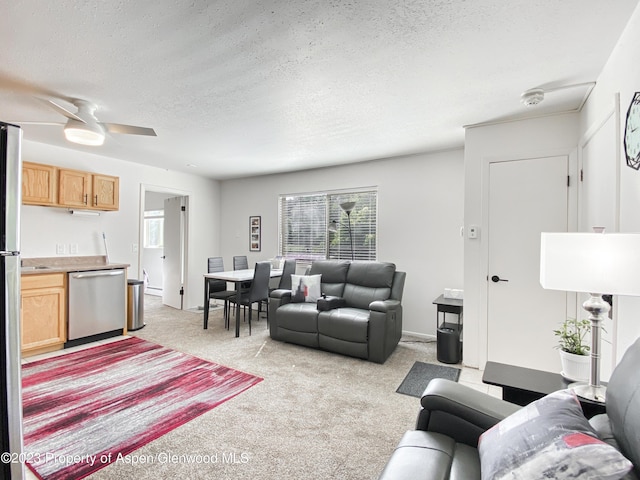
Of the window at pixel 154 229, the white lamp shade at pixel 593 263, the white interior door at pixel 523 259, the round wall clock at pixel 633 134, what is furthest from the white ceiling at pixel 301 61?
the window at pixel 154 229

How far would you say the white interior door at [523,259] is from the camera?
2859mm

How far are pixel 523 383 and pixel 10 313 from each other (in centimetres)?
252

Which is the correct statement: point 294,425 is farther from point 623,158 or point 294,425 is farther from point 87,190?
point 87,190

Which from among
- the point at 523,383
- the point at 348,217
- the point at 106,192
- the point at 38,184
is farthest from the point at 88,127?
the point at 523,383

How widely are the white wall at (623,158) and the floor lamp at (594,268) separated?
1.24ft

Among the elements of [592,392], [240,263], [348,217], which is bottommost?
[592,392]

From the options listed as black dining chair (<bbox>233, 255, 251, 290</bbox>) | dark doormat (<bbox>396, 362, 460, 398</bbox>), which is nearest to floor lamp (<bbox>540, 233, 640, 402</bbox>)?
dark doormat (<bbox>396, 362, 460, 398</bbox>)

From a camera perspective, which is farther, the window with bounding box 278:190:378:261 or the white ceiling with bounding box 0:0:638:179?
the window with bounding box 278:190:378:261

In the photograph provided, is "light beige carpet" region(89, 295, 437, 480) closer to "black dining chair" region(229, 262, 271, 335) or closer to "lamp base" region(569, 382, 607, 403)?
"black dining chair" region(229, 262, 271, 335)

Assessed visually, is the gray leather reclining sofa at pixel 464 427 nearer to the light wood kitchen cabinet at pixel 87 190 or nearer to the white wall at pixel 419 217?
the white wall at pixel 419 217

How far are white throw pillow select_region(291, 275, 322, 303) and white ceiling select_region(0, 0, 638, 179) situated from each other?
5.99 feet

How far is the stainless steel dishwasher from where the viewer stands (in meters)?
3.66

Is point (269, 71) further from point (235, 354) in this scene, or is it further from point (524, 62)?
point (235, 354)

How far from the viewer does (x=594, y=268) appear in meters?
1.28
